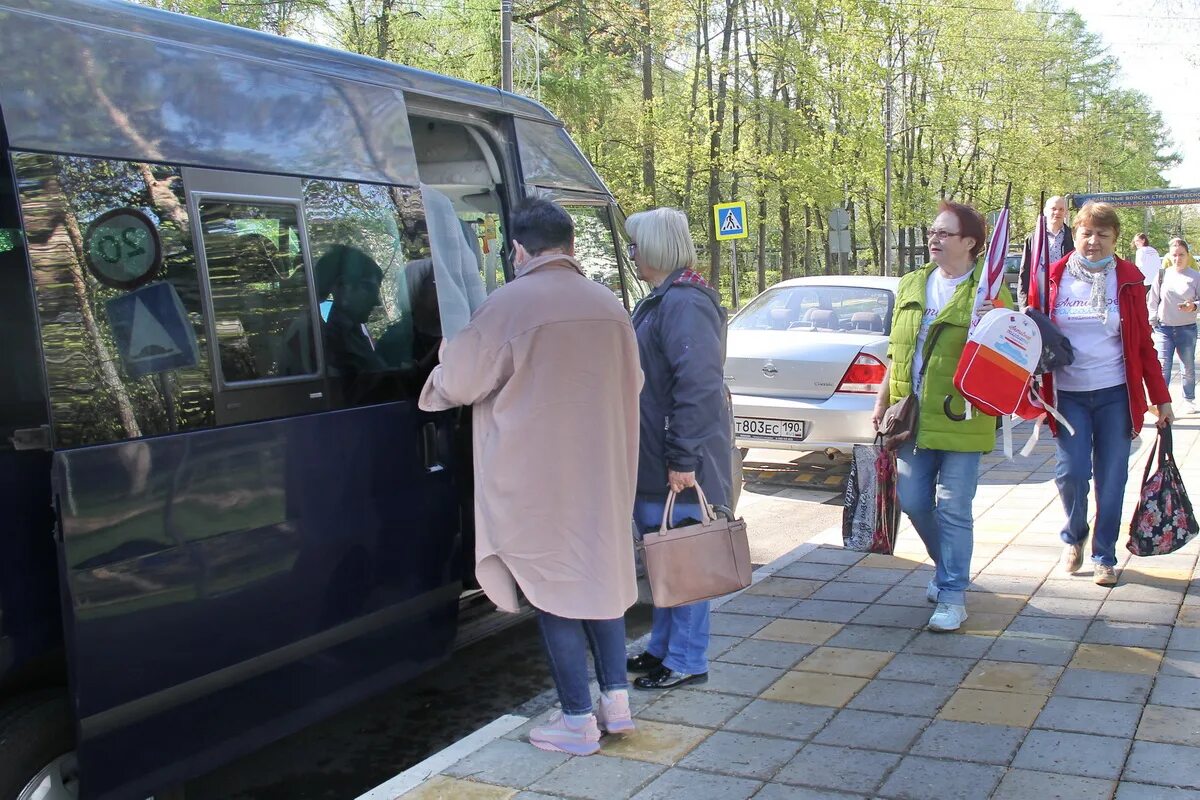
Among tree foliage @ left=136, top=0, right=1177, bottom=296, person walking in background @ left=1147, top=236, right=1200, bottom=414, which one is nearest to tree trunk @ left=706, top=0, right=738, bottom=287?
tree foliage @ left=136, top=0, right=1177, bottom=296

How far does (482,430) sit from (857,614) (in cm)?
236

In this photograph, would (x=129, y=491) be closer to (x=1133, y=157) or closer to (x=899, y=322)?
(x=899, y=322)

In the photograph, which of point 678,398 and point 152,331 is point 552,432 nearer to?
point 678,398

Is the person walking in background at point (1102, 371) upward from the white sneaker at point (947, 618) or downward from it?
upward

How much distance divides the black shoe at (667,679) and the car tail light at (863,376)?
15.2 feet

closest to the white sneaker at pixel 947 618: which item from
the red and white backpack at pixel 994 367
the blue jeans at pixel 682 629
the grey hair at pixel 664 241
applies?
the red and white backpack at pixel 994 367

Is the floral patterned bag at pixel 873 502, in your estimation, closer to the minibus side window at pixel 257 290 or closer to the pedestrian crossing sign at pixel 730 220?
the minibus side window at pixel 257 290

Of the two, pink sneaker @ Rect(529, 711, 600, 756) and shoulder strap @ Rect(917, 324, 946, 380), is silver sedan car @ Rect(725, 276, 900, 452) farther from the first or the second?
pink sneaker @ Rect(529, 711, 600, 756)

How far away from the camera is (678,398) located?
13.0 feet

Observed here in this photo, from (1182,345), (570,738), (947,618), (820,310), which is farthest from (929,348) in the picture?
(1182,345)

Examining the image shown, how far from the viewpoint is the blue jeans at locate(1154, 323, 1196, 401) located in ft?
40.6

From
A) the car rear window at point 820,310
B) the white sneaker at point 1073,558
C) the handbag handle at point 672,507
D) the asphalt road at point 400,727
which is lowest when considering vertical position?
the asphalt road at point 400,727

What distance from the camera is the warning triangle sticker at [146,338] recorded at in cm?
312

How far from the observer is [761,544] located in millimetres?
7285
